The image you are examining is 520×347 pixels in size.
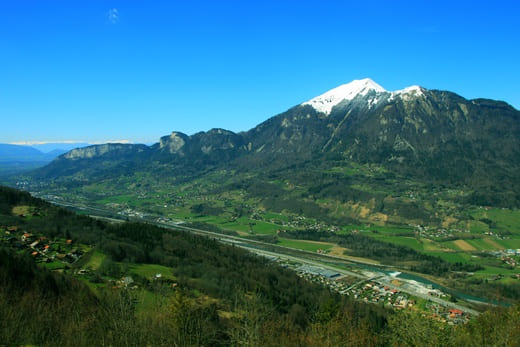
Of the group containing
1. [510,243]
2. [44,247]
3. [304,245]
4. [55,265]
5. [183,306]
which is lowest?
[304,245]

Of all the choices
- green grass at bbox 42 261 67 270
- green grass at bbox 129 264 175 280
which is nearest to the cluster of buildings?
green grass at bbox 42 261 67 270

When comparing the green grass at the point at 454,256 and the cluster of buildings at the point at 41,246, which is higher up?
the cluster of buildings at the point at 41,246

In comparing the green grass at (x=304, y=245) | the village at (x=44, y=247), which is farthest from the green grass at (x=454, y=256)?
the village at (x=44, y=247)

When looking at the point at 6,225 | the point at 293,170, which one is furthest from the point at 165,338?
the point at 293,170

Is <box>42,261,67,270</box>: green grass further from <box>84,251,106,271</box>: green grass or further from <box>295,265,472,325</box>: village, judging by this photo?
<box>295,265,472,325</box>: village

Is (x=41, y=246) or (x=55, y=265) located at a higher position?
(x=41, y=246)

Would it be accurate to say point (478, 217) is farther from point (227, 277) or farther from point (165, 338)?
point (165, 338)

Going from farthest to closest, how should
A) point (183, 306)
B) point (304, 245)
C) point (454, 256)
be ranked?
point (304, 245), point (454, 256), point (183, 306)

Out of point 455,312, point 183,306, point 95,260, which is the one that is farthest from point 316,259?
→ point 183,306

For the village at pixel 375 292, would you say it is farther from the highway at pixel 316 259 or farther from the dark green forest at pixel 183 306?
the dark green forest at pixel 183 306

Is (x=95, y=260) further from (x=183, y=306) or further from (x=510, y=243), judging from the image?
(x=510, y=243)
